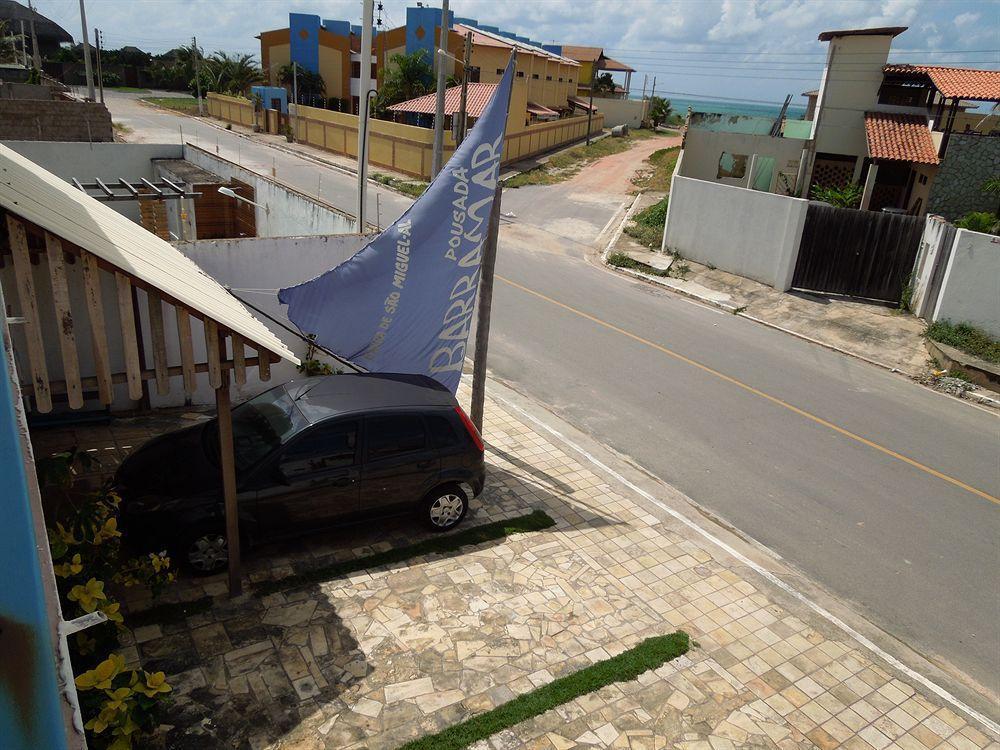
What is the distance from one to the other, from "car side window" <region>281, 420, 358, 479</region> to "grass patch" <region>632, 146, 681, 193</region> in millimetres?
27317

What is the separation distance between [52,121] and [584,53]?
62590mm

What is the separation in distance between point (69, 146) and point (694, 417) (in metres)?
16.3

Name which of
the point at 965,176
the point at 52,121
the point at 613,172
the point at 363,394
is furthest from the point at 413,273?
the point at 613,172

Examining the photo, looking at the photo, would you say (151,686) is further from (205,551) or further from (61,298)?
(61,298)

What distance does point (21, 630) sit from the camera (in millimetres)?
2660

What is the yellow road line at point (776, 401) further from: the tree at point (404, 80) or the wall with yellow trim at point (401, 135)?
the tree at point (404, 80)

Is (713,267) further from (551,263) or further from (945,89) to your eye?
(945,89)

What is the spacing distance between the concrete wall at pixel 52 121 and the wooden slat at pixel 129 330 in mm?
19405

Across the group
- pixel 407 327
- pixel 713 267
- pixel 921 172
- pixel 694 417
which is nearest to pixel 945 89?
pixel 921 172

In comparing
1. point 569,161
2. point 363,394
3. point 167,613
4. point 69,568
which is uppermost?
point 569,161

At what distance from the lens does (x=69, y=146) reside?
59.6ft

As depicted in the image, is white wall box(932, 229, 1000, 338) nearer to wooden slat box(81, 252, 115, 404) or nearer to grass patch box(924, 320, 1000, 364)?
grass patch box(924, 320, 1000, 364)

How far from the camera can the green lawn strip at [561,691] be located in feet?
18.3

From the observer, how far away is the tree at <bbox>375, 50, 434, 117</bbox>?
149 ft
